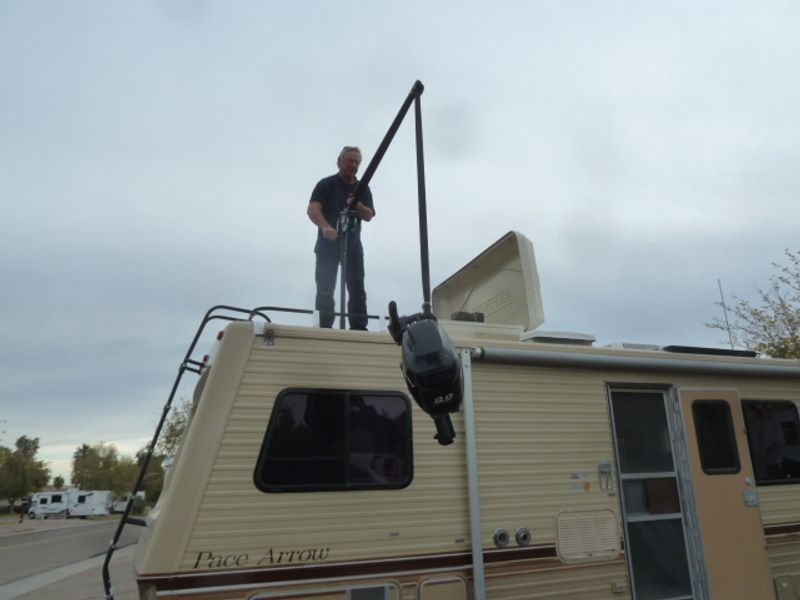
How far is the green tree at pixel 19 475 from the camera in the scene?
68312 mm

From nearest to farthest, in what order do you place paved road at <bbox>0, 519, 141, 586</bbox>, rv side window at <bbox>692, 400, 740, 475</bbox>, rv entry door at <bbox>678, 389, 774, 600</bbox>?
rv entry door at <bbox>678, 389, 774, 600</bbox> → rv side window at <bbox>692, 400, 740, 475</bbox> → paved road at <bbox>0, 519, 141, 586</bbox>

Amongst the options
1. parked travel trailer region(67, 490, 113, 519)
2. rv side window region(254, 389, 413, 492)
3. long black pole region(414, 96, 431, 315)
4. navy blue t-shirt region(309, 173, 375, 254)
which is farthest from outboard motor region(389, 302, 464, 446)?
parked travel trailer region(67, 490, 113, 519)

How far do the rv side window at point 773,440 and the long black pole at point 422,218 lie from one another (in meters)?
3.53

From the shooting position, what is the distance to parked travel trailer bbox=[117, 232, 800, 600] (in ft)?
11.3

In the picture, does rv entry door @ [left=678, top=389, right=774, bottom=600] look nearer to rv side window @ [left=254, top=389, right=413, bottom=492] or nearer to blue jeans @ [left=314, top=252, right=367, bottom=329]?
rv side window @ [left=254, top=389, right=413, bottom=492]

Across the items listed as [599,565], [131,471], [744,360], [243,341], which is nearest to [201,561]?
[243,341]

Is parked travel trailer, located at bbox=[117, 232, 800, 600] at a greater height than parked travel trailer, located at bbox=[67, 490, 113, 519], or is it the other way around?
parked travel trailer, located at bbox=[117, 232, 800, 600]

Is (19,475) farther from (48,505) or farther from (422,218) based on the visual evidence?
(422,218)

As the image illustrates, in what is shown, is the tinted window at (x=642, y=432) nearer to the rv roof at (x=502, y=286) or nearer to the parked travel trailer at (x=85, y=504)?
the rv roof at (x=502, y=286)

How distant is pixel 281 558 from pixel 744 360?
4468 millimetres

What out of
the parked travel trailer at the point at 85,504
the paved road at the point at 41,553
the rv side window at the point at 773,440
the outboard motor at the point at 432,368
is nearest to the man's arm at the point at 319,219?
the outboard motor at the point at 432,368

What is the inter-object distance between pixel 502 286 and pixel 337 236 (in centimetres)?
176

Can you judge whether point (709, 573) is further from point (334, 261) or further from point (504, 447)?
point (334, 261)

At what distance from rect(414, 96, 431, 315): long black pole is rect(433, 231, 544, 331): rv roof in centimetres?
187
